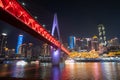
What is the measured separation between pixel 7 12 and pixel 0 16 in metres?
1.84

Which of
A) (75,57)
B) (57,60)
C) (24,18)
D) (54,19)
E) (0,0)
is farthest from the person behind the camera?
(75,57)

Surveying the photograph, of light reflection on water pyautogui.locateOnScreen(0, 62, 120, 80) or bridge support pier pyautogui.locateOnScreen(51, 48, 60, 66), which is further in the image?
bridge support pier pyautogui.locateOnScreen(51, 48, 60, 66)

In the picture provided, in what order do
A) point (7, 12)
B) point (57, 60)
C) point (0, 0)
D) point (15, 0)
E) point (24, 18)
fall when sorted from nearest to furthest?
point (0, 0), point (7, 12), point (15, 0), point (24, 18), point (57, 60)

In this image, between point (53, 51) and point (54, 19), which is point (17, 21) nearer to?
point (53, 51)

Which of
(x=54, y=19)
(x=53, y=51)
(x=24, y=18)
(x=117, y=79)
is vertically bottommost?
(x=117, y=79)

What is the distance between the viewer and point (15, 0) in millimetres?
21359

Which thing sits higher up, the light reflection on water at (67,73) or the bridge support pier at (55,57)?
the bridge support pier at (55,57)

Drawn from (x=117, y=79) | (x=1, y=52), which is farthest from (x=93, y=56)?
(x=117, y=79)

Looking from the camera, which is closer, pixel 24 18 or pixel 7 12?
pixel 7 12

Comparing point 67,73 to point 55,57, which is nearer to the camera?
point 67,73

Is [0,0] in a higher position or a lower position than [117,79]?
higher

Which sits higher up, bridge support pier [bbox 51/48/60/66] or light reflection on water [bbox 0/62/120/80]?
bridge support pier [bbox 51/48/60/66]

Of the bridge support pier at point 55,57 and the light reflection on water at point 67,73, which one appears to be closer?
the light reflection on water at point 67,73

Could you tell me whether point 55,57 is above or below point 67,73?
above
